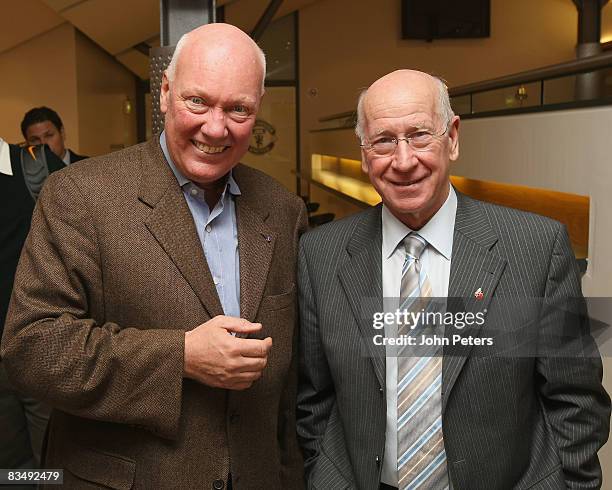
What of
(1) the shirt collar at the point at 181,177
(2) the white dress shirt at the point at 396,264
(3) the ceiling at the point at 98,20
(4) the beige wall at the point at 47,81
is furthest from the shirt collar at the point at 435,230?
(4) the beige wall at the point at 47,81

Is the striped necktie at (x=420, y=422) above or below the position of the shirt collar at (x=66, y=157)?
below

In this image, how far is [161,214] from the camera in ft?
5.75

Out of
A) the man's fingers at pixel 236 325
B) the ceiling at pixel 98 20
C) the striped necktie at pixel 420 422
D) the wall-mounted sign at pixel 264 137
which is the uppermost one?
the ceiling at pixel 98 20

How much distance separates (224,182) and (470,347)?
2.38ft

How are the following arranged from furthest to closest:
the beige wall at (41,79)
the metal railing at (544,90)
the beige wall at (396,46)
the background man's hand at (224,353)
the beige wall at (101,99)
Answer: the beige wall at (396,46) < the beige wall at (101,99) < the beige wall at (41,79) < the metal railing at (544,90) < the background man's hand at (224,353)

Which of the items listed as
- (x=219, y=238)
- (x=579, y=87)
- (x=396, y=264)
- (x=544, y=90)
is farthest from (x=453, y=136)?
(x=544, y=90)

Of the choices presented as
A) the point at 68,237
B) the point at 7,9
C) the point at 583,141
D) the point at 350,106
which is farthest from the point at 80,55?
the point at 68,237

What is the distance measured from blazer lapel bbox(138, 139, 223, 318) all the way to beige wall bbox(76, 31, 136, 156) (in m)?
9.33

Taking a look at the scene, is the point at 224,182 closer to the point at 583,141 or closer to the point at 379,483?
the point at 379,483

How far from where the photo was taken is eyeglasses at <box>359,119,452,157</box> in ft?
5.65

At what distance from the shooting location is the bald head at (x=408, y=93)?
172 cm

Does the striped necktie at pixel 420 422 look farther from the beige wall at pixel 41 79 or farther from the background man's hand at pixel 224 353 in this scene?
the beige wall at pixel 41 79

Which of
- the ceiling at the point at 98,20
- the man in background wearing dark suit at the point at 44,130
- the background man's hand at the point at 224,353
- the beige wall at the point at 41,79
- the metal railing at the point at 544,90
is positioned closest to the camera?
the background man's hand at the point at 224,353

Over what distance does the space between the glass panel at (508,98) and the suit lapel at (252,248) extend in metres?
2.16
